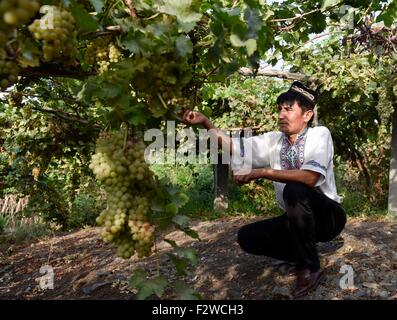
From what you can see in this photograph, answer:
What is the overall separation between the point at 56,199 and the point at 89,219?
385cm

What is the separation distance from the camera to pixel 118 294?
3.86 meters

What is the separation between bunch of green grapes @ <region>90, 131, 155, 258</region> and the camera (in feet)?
5.16

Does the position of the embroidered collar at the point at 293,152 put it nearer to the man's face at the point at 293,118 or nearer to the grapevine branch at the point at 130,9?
the man's face at the point at 293,118

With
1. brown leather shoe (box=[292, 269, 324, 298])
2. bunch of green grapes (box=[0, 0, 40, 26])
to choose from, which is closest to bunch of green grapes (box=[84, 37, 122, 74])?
bunch of green grapes (box=[0, 0, 40, 26])

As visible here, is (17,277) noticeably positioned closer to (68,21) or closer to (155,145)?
(155,145)

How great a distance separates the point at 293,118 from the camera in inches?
126

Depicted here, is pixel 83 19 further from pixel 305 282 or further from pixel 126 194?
pixel 305 282

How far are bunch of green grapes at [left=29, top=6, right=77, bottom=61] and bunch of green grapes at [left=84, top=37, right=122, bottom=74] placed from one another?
1.30 feet

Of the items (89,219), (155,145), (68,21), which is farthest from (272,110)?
(68,21)

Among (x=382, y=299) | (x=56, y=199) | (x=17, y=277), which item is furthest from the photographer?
(x=17, y=277)

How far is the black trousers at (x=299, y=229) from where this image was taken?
9.93 ft

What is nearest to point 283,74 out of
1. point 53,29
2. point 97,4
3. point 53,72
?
point 53,72

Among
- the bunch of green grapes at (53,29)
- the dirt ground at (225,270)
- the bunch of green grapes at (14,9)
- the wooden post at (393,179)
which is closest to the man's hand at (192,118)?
the bunch of green grapes at (53,29)

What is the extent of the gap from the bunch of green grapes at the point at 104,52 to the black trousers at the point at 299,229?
63.8 inches
